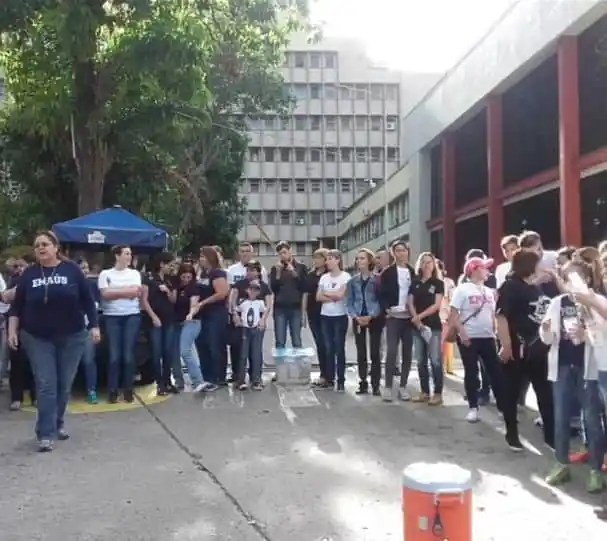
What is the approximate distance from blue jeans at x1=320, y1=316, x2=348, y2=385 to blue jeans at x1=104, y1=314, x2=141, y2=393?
2380mm

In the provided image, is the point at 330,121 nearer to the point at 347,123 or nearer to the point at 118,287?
the point at 347,123

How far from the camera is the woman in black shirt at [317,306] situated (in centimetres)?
1080

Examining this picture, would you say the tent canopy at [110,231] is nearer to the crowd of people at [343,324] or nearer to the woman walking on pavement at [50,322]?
the crowd of people at [343,324]

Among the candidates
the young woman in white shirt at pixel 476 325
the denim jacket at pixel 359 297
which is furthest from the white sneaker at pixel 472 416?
the denim jacket at pixel 359 297

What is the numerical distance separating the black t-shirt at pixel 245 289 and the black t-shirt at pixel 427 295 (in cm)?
208

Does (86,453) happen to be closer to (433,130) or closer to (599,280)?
(599,280)

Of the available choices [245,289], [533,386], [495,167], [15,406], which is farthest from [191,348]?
[495,167]

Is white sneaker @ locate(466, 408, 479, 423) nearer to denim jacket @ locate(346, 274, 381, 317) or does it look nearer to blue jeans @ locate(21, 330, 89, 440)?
denim jacket @ locate(346, 274, 381, 317)

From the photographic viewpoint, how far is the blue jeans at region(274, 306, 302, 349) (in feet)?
36.9

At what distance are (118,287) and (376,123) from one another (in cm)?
6976

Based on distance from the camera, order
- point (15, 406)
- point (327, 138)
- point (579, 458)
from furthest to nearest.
Result: point (327, 138)
point (15, 406)
point (579, 458)

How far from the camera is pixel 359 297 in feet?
32.9

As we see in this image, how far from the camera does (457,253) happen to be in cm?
2642

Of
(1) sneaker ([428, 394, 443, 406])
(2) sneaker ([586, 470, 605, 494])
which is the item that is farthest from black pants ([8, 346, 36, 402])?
(2) sneaker ([586, 470, 605, 494])
